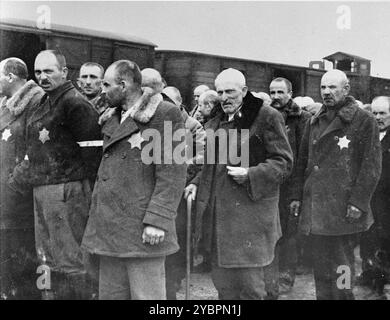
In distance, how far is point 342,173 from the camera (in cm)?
420

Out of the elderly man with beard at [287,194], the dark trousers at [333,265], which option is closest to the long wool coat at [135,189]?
the dark trousers at [333,265]

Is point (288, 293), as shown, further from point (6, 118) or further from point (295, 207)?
point (6, 118)

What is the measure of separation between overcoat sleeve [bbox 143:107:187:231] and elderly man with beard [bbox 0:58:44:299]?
1257 millimetres

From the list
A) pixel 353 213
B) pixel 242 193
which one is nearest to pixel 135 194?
pixel 242 193

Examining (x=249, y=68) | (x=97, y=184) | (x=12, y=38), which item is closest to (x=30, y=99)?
(x=97, y=184)

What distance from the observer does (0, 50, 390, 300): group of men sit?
10.6 feet

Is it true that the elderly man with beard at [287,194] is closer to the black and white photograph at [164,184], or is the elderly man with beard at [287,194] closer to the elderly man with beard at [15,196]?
the black and white photograph at [164,184]

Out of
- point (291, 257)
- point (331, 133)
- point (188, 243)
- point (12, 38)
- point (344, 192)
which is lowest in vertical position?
point (291, 257)

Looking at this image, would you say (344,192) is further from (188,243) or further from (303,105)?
(303,105)

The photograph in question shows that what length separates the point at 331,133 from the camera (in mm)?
4285

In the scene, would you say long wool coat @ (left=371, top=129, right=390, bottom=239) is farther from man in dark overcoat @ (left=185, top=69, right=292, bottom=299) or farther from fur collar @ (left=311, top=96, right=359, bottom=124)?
man in dark overcoat @ (left=185, top=69, right=292, bottom=299)

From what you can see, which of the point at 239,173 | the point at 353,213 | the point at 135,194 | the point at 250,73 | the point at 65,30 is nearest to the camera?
the point at 135,194

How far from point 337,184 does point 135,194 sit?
1808 millimetres
